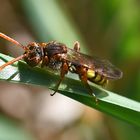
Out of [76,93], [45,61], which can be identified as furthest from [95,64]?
[76,93]

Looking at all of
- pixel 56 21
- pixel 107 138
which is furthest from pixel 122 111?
pixel 56 21

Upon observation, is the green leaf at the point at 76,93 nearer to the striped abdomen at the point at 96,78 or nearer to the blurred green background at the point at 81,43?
the striped abdomen at the point at 96,78

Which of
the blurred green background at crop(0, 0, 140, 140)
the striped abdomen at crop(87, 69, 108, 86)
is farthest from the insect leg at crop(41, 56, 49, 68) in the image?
the blurred green background at crop(0, 0, 140, 140)

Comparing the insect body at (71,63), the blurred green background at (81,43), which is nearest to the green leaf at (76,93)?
the insect body at (71,63)

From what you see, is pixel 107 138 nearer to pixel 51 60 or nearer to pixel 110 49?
pixel 110 49

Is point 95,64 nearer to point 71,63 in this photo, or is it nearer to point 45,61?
point 71,63
